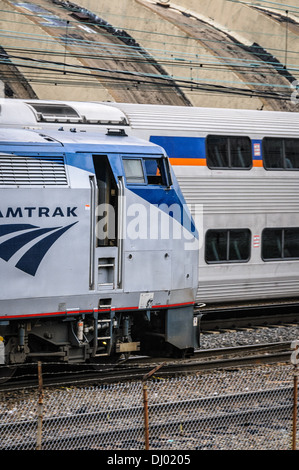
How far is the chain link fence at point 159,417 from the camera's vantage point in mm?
9938

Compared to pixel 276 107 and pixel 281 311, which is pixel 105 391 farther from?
pixel 276 107

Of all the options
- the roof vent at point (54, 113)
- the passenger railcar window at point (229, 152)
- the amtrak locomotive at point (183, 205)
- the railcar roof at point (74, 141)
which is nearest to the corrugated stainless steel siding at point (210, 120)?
the amtrak locomotive at point (183, 205)

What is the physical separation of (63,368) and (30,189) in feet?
12.9

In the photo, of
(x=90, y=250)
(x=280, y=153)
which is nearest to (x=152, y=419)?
(x=90, y=250)

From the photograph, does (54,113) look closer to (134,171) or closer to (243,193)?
(134,171)

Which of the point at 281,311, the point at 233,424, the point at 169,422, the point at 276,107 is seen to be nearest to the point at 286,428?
the point at 233,424

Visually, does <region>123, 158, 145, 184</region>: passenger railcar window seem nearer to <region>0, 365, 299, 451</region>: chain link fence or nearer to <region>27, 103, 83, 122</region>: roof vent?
<region>27, 103, 83, 122</region>: roof vent

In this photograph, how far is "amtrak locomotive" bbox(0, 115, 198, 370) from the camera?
11.4 metres

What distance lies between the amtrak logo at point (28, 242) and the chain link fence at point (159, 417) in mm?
2073

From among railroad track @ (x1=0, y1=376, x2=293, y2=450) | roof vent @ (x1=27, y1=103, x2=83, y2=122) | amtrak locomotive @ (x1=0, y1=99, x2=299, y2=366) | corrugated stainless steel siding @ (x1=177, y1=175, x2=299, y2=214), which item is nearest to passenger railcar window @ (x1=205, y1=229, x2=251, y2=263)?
amtrak locomotive @ (x1=0, y1=99, x2=299, y2=366)

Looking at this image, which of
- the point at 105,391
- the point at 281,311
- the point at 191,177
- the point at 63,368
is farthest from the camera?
the point at 281,311

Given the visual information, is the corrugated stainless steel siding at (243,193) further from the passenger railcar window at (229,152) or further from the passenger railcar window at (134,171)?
the passenger railcar window at (134,171)

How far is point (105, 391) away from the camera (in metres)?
12.4
